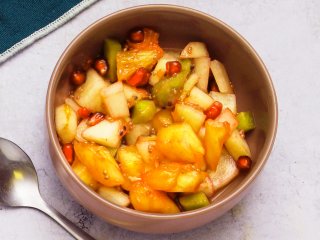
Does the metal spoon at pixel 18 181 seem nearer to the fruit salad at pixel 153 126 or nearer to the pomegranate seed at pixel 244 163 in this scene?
the fruit salad at pixel 153 126

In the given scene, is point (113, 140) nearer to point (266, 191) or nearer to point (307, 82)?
point (266, 191)

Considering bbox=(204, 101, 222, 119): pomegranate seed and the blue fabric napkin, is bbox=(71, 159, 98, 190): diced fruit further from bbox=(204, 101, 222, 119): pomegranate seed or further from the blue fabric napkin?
the blue fabric napkin

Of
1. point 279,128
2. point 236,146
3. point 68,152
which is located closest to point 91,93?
point 68,152

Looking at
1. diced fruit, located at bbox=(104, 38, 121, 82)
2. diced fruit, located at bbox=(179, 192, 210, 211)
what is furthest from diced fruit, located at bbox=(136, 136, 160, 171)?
diced fruit, located at bbox=(104, 38, 121, 82)

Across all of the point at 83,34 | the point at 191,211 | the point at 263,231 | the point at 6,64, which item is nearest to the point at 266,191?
the point at 263,231

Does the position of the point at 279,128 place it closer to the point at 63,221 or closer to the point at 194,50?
the point at 194,50

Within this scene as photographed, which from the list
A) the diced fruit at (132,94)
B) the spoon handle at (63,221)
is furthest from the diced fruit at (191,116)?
the spoon handle at (63,221)

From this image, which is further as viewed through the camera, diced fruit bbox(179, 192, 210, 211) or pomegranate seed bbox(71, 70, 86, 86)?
pomegranate seed bbox(71, 70, 86, 86)
